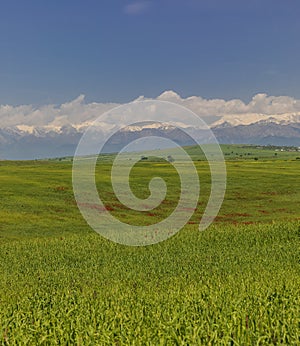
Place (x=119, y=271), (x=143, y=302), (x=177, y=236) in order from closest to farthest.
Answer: (x=143, y=302), (x=119, y=271), (x=177, y=236)

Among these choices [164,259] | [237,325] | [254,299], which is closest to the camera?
[237,325]

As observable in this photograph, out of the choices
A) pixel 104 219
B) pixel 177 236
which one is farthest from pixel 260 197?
pixel 177 236

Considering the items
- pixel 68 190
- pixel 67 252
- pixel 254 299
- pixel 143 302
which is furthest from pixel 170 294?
pixel 68 190

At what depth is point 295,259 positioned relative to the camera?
28.8 m

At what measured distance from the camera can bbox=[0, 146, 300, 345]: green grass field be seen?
11773mm

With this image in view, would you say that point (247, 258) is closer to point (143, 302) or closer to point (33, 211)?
point (143, 302)

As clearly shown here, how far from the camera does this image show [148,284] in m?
21.9

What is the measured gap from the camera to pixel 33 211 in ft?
221

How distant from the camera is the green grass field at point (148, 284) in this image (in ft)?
38.6

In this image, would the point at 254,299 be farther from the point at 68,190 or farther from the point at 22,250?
the point at 68,190

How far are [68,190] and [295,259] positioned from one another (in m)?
66.1

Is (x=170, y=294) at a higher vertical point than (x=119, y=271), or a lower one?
higher

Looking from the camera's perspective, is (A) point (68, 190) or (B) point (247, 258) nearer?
(B) point (247, 258)

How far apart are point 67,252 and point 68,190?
55389mm
